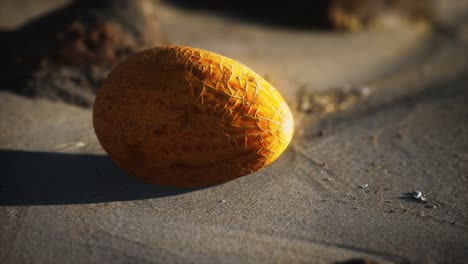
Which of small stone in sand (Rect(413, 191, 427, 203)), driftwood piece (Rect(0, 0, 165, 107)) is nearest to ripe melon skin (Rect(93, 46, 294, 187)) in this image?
small stone in sand (Rect(413, 191, 427, 203))

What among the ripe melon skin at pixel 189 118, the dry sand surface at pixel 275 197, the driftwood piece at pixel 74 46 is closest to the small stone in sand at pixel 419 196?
the dry sand surface at pixel 275 197

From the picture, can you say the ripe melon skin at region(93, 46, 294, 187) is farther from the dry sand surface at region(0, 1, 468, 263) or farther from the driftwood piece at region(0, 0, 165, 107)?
the driftwood piece at region(0, 0, 165, 107)

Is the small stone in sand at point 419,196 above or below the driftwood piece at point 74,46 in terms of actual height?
above

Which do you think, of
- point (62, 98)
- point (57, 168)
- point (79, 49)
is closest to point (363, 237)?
point (57, 168)

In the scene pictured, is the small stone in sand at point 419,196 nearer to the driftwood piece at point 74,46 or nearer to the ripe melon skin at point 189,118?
the ripe melon skin at point 189,118

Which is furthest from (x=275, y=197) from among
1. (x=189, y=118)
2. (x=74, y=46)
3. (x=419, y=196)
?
(x=74, y=46)

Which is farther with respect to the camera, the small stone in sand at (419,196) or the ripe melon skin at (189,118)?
the small stone in sand at (419,196)

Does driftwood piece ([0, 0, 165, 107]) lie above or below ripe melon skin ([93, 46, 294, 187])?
below
